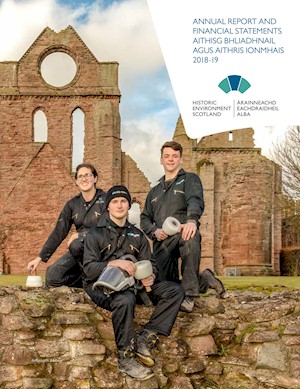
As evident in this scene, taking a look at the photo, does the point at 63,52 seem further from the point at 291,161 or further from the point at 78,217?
the point at 78,217

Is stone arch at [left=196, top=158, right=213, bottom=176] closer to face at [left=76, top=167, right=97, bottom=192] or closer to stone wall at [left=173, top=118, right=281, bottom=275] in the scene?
stone wall at [left=173, top=118, right=281, bottom=275]

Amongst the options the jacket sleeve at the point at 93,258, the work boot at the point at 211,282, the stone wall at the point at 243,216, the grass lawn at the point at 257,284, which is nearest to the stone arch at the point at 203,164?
the stone wall at the point at 243,216

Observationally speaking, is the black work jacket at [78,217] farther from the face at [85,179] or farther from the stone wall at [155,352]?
the stone wall at [155,352]

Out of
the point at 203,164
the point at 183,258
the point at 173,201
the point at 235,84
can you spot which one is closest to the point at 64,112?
the point at 203,164

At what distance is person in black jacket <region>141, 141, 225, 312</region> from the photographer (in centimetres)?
639

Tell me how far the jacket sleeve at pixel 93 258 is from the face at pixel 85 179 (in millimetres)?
1015

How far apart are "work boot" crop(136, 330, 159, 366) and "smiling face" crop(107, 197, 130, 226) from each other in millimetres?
1078

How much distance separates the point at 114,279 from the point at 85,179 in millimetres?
1691

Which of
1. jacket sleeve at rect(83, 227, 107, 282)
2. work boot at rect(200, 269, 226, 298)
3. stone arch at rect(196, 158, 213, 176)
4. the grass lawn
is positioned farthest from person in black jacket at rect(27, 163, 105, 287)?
stone arch at rect(196, 158, 213, 176)

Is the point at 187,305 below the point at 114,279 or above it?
below

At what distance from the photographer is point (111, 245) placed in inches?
238

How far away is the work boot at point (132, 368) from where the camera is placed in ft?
18.8

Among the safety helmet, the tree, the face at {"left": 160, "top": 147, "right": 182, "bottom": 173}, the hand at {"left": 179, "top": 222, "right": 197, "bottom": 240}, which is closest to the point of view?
the safety helmet

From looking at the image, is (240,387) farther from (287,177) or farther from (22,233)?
(22,233)
